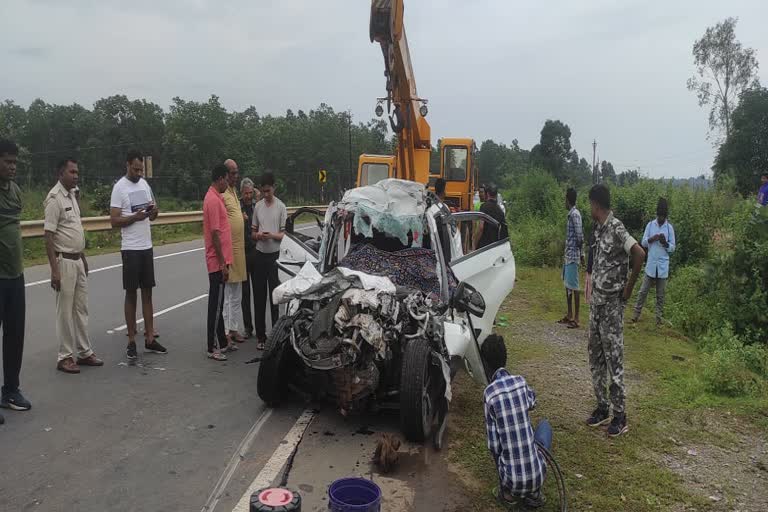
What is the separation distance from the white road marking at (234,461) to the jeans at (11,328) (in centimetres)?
210

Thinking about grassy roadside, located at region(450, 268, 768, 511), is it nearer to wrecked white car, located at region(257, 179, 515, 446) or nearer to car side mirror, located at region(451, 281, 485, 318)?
wrecked white car, located at region(257, 179, 515, 446)

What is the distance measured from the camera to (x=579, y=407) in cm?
563

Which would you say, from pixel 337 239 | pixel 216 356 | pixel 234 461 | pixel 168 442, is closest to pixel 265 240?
pixel 337 239

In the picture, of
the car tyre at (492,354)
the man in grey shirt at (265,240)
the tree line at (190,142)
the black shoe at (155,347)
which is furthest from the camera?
the tree line at (190,142)

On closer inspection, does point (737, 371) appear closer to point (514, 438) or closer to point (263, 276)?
point (514, 438)

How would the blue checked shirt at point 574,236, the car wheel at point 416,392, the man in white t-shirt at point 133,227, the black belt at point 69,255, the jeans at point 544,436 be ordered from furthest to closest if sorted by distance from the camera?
the blue checked shirt at point 574,236, the man in white t-shirt at point 133,227, the black belt at point 69,255, the car wheel at point 416,392, the jeans at point 544,436

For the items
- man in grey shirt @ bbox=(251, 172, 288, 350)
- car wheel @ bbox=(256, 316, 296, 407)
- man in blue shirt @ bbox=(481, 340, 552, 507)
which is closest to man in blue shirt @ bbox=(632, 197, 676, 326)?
man in grey shirt @ bbox=(251, 172, 288, 350)

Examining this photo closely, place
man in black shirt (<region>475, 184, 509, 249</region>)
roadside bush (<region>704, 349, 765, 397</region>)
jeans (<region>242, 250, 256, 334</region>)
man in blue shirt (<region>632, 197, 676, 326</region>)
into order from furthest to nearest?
man in black shirt (<region>475, 184, 509, 249</region>) → man in blue shirt (<region>632, 197, 676, 326</region>) → jeans (<region>242, 250, 256, 334</region>) → roadside bush (<region>704, 349, 765, 397</region>)

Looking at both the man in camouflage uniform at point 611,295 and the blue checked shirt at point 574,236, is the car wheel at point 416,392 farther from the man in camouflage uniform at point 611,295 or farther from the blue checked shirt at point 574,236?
the blue checked shirt at point 574,236

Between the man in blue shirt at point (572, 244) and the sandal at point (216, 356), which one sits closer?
the sandal at point (216, 356)

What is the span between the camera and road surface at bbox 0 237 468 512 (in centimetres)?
379

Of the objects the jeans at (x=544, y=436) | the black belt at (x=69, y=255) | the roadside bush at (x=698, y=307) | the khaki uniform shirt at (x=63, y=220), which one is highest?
the khaki uniform shirt at (x=63, y=220)

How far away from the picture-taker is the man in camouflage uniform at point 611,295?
4.89 m

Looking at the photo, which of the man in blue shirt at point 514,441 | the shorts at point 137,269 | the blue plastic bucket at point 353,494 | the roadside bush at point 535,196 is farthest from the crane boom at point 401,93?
the roadside bush at point 535,196
